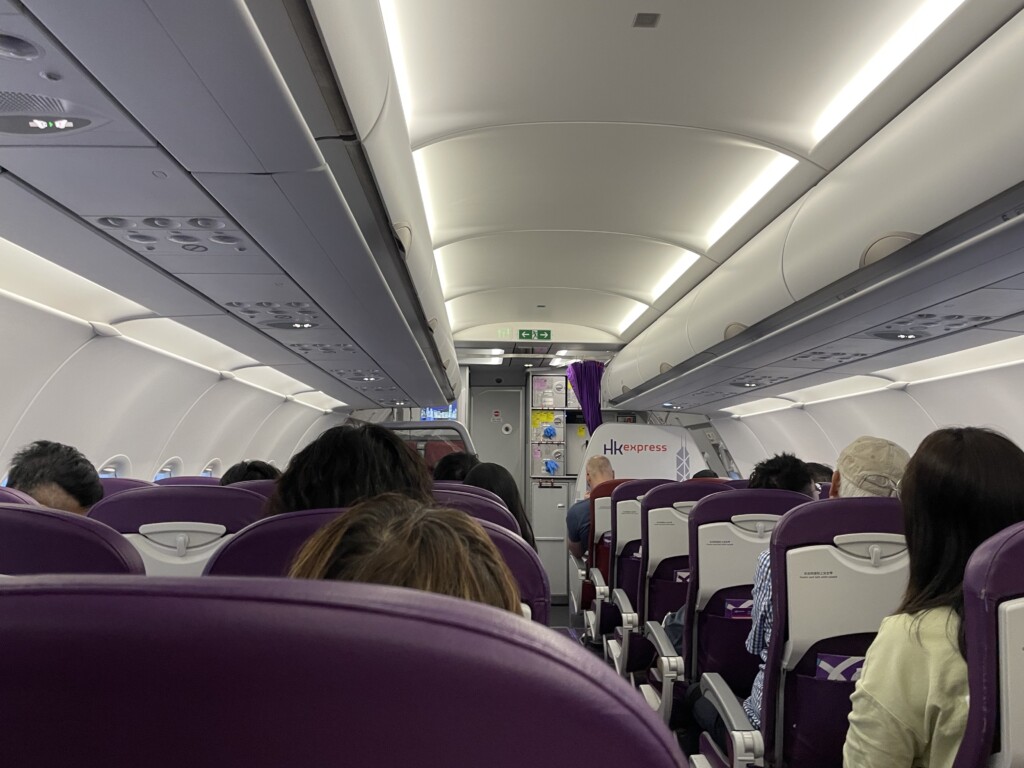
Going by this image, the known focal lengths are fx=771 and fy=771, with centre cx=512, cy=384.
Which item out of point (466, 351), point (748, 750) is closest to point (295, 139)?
point (748, 750)

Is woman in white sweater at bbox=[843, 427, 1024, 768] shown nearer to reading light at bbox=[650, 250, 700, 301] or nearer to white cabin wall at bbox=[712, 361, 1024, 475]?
white cabin wall at bbox=[712, 361, 1024, 475]

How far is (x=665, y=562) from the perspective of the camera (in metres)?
4.91

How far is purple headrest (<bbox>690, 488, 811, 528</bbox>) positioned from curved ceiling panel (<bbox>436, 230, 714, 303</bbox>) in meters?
3.87

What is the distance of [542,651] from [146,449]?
9.30 meters

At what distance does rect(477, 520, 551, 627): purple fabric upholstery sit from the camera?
74.1 inches

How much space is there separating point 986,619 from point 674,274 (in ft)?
24.1

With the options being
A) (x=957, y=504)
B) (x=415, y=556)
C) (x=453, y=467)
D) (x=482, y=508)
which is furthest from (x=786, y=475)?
(x=415, y=556)

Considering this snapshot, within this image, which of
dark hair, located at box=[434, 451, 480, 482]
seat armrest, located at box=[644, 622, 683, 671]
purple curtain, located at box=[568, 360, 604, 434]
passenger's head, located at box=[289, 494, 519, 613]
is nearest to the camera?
passenger's head, located at box=[289, 494, 519, 613]

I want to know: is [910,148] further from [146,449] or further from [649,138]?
[146,449]

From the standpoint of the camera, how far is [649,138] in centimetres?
518

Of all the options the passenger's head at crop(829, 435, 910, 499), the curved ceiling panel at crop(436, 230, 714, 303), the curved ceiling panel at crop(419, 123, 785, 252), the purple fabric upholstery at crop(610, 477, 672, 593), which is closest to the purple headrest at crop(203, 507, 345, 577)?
the passenger's head at crop(829, 435, 910, 499)

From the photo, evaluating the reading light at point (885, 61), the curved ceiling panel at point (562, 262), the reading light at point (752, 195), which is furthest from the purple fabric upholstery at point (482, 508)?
the curved ceiling panel at point (562, 262)

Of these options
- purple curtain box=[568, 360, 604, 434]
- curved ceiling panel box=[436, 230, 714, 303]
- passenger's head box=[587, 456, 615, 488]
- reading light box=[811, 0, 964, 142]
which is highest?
curved ceiling panel box=[436, 230, 714, 303]

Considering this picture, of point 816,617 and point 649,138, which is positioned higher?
point 649,138
